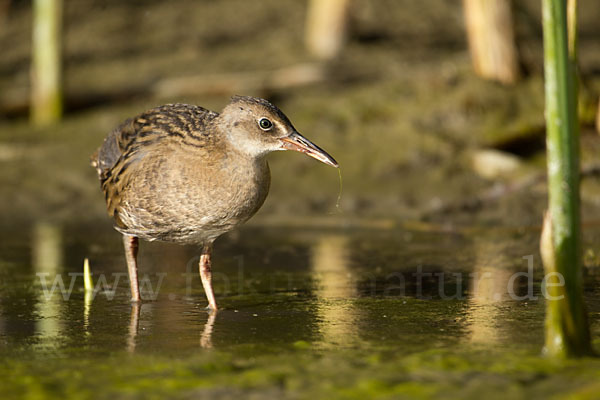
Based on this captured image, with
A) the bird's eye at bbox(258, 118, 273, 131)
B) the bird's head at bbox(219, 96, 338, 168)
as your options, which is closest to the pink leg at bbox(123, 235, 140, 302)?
the bird's head at bbox(219, 96, 338, 168)

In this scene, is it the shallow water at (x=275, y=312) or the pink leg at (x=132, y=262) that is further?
the pink leg at (x=132, y=262)

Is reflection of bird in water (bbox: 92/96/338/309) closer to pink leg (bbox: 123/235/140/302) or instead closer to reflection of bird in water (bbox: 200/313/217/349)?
pink leg (bbox: 123/235/140/302)

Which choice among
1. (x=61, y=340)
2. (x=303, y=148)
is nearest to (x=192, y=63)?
(x=303, y=148)

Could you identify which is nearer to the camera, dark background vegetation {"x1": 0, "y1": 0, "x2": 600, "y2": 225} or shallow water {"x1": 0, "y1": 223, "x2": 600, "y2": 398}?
shallow water {"x1": 0, "y1": 223, "x2": 600, "y2": 398}

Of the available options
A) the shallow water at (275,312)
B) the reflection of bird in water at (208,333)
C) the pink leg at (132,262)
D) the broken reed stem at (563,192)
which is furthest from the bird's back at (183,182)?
the broken reed stem at (563,192)

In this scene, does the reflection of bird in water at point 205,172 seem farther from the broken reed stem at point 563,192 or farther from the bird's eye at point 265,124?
the broken reed stem at point 563,192

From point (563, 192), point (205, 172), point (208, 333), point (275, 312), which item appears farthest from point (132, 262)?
point (563, 192)

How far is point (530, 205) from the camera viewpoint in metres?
9.45

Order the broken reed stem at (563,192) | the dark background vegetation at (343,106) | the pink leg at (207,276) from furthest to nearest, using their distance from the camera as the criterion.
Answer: the dark background vegetation at (343,106), the pink leg at (207,276), the broken reed stem at (563,192)

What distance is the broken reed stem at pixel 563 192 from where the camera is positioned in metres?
4.30

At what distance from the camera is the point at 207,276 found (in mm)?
6297

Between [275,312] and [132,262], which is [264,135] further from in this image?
[132,262]

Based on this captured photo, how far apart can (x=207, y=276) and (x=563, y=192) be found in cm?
272

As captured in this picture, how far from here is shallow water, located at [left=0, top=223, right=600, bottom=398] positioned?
14.2ft
